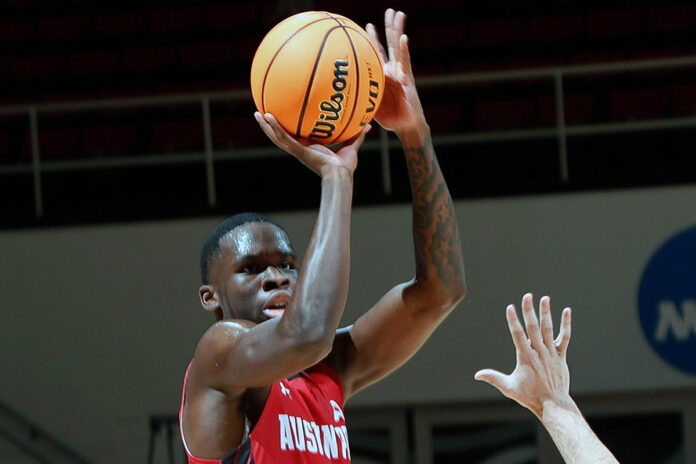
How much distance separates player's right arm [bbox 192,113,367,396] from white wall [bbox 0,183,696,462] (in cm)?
418

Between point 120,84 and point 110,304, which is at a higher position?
point 120,84

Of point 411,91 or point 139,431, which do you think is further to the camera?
point 139,431

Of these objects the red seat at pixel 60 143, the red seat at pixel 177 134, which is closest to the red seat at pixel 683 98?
the red seat at pixel 177 134

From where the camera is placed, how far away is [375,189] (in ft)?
23.2

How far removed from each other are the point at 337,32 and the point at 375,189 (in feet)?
14.5

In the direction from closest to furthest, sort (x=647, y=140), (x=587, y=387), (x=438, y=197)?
(x=438, y=197) → (x=587, y=387) → (x=647, y=140)

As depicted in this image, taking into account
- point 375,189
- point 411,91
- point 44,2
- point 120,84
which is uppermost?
point 44,2

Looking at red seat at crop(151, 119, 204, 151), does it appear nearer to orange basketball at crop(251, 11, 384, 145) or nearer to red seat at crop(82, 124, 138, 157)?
red seat at crop(82, 124, 138, 157)

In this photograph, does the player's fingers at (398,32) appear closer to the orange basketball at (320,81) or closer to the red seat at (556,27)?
the orange basketball at (320,81)

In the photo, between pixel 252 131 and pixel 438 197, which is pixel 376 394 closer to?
pixel 252 131

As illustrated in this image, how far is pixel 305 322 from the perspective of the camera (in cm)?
232

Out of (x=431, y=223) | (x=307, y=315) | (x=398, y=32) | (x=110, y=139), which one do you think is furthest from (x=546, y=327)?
(x=110, y=139)

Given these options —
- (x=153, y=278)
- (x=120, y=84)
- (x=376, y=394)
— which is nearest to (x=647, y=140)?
(x=376, y=394)

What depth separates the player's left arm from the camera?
2.82 metres
